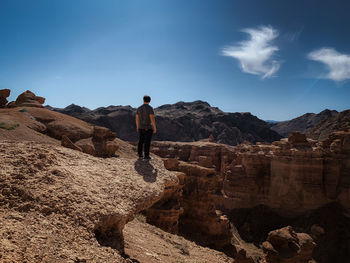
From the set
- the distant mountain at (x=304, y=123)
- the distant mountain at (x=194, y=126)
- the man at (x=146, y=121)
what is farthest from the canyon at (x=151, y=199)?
the distant mountain at (x=304, y=123)

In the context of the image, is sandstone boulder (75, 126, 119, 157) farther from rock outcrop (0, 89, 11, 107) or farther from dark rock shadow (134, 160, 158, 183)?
dark rock shadow (134, 160, 158, 183)

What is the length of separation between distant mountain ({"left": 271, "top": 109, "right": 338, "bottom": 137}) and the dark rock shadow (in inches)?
3832

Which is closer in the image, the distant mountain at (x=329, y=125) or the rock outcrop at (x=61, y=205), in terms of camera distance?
the rock outcrop at (x=61, y=205)

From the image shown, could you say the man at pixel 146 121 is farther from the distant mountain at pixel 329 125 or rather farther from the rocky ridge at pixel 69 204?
the distant mountain at pixel 329 125

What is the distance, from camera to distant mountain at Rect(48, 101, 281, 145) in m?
75.2

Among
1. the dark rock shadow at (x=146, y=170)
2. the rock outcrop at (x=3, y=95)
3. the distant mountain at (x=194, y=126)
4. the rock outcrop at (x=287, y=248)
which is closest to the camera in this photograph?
the dark rock shadow at (x=146, y=170)

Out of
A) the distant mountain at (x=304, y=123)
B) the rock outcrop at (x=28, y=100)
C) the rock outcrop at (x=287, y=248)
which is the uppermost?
the distant mountain at (x=304, y=123)

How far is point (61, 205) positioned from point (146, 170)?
2.68 meters

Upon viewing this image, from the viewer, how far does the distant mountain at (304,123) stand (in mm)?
95062

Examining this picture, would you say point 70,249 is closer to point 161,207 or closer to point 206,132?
point 161,207

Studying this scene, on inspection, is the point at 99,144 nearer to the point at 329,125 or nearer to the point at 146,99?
the point at 146,99

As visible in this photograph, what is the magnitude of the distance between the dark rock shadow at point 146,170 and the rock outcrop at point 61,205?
15.4 inches

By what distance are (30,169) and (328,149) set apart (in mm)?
23195

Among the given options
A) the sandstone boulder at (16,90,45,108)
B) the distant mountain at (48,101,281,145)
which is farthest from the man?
the distant mountain at (48,101,281,145)
